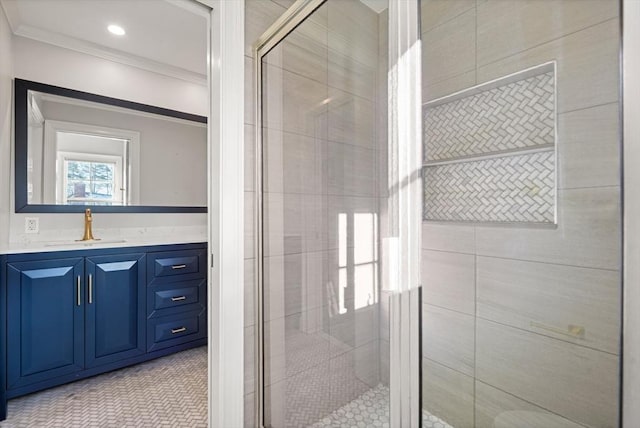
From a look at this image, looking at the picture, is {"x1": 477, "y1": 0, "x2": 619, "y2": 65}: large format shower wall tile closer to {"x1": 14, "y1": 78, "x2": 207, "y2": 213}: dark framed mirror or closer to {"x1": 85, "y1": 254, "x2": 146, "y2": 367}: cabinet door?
{"x1": 85, "y1": 254, "x2": 146, "y2": 367}: cabinet door

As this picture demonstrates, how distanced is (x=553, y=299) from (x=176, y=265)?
239cm

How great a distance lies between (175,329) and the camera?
2.40 metres

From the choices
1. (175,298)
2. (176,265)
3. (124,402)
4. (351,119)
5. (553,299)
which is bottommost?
(124,402)

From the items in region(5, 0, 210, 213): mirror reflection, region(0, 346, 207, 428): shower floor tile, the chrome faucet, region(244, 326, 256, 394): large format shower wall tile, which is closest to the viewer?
region(244, 326, 256, 394): large format shower wall tile

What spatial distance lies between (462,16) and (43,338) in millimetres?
2822

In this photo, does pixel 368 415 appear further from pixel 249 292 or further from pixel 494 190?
pixel 494 190

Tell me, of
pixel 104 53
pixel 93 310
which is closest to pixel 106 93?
pixel 104 53

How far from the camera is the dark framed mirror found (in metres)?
2.19

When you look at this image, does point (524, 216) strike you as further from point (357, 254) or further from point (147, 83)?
point (147, 83)

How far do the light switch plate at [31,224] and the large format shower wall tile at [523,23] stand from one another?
2971 mm

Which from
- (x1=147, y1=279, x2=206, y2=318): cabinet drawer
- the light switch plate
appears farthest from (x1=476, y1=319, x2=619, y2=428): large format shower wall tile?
the light switch plate

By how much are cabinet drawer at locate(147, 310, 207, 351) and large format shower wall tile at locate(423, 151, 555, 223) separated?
222 cm

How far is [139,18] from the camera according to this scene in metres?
2.12

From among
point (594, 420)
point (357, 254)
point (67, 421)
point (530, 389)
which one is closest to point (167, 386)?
point (67, 421)
